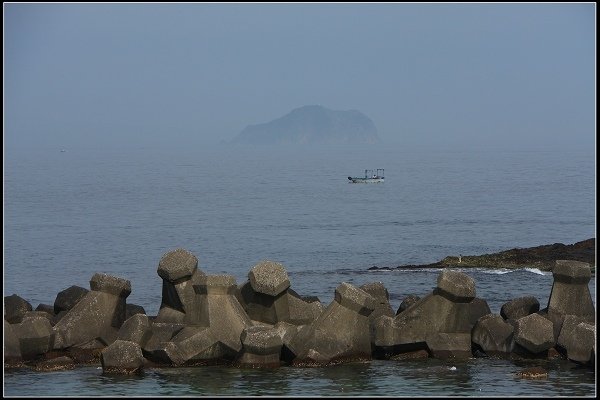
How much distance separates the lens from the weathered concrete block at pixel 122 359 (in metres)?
24.9

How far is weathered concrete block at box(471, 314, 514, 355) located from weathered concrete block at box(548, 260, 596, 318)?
3.57 ft

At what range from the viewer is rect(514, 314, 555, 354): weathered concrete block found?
2570 cm

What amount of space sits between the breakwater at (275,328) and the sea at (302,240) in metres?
0.37

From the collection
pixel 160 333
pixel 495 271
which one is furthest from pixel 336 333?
pixel 495 271

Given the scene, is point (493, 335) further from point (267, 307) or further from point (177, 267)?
point (177, 267)

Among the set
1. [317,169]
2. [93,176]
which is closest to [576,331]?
[93,176]

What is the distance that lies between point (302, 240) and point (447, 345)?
1627 inches

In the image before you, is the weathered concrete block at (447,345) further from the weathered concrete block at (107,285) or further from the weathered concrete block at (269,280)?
the weathered concrete block at (107,285)

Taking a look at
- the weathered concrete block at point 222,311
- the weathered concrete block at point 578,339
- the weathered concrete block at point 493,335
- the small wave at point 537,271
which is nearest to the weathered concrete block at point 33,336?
A: the weathered concrete block at point 222,311

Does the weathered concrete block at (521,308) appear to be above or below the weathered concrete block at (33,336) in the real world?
above

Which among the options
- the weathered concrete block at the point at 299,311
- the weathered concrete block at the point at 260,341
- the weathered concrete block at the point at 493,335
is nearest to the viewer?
the weathered concrete block at the point at 260,341

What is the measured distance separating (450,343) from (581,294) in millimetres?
2981

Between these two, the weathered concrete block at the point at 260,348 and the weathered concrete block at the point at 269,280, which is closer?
the weathered concrete block at the point at 260,348

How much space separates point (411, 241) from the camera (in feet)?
220
